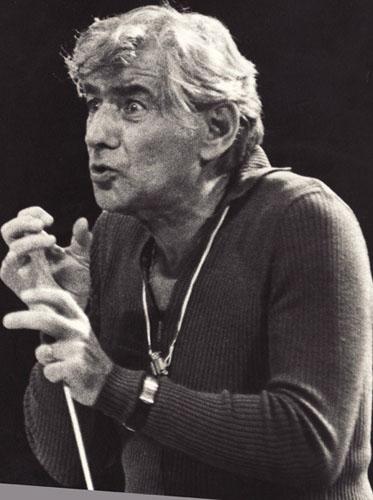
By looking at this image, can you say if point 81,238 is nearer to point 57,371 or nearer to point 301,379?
point 57,371

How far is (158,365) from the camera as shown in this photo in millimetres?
1480

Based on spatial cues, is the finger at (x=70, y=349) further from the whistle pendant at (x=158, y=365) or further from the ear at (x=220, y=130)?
the ear at (x=220, y=130)

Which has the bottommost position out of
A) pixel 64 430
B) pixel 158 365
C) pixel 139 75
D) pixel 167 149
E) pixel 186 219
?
pixel 64 430

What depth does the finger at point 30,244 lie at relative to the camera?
146 cm

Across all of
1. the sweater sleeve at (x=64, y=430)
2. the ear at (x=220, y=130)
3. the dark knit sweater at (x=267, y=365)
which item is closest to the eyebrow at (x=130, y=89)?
the ear at (x=220, y=130)

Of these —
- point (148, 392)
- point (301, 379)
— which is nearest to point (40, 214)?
point (148, 392)

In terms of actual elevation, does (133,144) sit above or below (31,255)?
above

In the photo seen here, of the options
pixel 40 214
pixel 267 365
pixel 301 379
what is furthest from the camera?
pixel 40 214

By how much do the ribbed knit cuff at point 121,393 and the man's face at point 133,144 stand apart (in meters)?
0.29

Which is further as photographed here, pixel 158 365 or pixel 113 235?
pixel 113 235

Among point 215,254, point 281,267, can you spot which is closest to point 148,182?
point 215,254

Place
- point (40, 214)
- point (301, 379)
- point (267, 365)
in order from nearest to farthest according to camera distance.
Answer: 1. point (301, 379)
2. point (267, 365)
3. point (40, 214)

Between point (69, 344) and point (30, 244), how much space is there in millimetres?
206

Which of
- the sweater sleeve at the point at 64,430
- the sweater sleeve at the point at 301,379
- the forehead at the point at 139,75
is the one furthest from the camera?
the sweater sleeve at the point at 64,430
